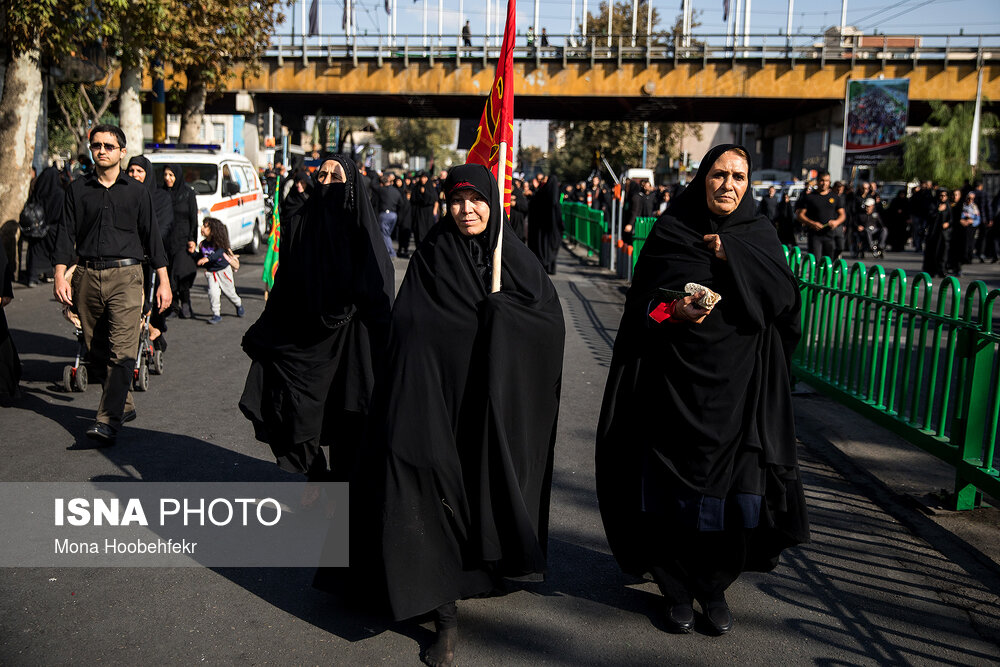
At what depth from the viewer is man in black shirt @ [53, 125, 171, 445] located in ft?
20.1

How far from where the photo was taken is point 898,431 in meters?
6.05

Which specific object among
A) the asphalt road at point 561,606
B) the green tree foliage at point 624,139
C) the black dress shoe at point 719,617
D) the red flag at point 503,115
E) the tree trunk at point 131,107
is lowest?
the asphalt road at point 561,606

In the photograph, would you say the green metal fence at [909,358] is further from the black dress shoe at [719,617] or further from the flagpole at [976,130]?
the flagpole at [976,130]

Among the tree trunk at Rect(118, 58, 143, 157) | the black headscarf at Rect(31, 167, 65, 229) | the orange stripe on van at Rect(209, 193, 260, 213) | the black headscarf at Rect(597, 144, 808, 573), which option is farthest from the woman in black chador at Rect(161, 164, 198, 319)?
the tree trunk at Rect(118, 58, 143, 157)

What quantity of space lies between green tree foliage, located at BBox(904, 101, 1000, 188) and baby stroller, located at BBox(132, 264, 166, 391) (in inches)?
1620

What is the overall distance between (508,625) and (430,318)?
124 cm

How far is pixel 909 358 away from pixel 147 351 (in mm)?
5661

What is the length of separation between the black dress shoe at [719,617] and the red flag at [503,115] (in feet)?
5.75

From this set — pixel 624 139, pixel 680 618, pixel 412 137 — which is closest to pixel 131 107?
pixel 680 618

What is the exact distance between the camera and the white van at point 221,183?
55.7 feet

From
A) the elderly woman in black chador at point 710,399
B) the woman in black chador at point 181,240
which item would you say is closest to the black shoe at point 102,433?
the elderly woman in black chador at point 710,399

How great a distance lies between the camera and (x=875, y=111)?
130 ft

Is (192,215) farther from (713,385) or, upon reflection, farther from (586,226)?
(586,226)

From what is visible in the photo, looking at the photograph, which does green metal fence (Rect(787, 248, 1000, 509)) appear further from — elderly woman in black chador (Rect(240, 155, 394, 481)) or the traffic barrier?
the traffic barrier
